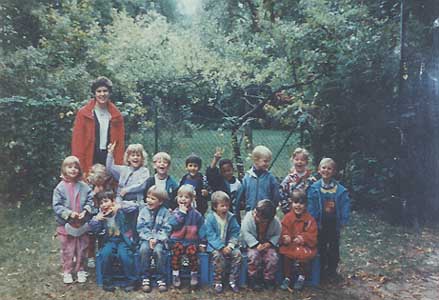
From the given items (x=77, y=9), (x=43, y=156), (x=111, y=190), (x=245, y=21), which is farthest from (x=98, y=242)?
(x=245, y=21)

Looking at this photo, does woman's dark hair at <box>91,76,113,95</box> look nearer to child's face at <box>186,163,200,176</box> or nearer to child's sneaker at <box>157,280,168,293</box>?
child's face at <box>186,163,200,176</box>

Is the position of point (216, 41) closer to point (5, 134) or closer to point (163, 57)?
point (163, 57)

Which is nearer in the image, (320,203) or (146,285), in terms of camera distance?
(146,285)

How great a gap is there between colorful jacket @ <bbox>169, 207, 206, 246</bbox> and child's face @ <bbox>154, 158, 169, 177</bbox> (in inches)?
7.2

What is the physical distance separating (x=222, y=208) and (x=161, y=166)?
318mm

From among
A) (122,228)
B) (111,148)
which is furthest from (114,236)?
(111,148)

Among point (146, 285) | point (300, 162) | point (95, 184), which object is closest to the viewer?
point (146, 285)

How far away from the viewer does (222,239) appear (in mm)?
2008

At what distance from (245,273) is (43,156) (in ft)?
3.34

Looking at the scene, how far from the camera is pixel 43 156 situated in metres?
2.19

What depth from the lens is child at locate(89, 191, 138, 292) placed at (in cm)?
198

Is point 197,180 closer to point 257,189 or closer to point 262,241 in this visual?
point 257,189

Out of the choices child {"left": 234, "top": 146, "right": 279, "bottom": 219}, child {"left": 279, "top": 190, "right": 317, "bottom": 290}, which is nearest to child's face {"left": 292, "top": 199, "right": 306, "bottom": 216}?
child {"left": 279, "top": 190, "right": 317, "bottom": 290}

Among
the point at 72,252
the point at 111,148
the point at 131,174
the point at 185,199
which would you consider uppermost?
the point at 111,148
